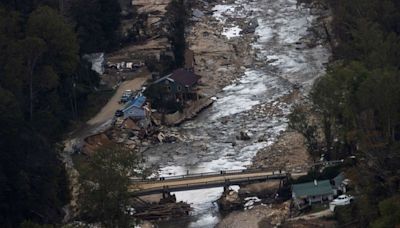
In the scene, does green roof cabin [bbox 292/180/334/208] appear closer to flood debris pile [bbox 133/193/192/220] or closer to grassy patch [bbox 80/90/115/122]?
flood debris pile [bbox 133/193/192/220]

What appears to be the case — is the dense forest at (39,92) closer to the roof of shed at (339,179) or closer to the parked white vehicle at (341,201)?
the parked white vehicle at (341,201)

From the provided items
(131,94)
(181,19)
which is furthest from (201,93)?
A: (181,19)

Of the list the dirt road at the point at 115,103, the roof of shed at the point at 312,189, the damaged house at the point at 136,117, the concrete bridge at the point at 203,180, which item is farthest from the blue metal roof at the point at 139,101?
the roof of shed at the point at 312,189

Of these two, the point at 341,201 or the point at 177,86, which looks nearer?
the point at 341,201

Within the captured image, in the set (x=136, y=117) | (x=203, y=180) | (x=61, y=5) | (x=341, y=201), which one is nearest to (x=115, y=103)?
(x=136, y=117)

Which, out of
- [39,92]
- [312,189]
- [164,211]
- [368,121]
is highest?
[368,121]

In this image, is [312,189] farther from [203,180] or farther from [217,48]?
[217,48]

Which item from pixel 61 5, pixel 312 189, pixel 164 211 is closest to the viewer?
pixel 312 189
